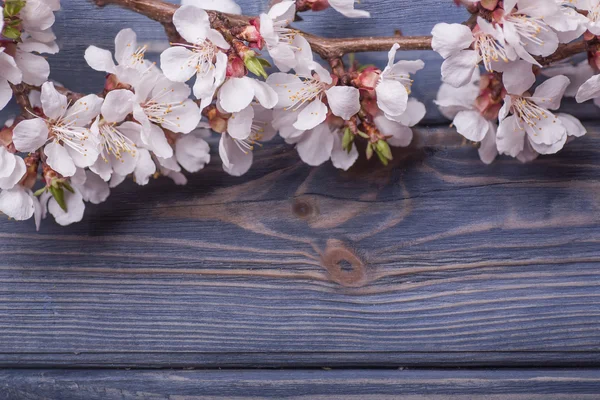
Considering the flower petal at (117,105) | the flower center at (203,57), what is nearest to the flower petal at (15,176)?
the flower petal at (117,105)

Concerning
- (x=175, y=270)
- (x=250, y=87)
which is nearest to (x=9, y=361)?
(x=175, y=270)

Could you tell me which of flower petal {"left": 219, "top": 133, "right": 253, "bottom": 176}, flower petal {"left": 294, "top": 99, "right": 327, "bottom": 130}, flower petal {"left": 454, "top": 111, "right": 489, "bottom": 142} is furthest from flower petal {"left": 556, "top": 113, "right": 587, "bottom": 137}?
flower petal {"left": 219, "top": 133, "right": 253, "bottom": 176}

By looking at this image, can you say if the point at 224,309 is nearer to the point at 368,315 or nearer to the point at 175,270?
the point at 175,270

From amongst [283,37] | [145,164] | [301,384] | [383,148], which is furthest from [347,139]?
[301,384]

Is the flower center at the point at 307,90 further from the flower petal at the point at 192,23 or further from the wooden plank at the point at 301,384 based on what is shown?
the wooden plank at the point at 301,384

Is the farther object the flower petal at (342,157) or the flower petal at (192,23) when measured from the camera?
the flower petal at (342,157)

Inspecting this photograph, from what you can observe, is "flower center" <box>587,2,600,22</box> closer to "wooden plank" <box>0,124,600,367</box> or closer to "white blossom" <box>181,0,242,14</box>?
"wooden plank" <box>0,124,600,367</box>

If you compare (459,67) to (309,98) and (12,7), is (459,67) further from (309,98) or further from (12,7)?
(12,7)
